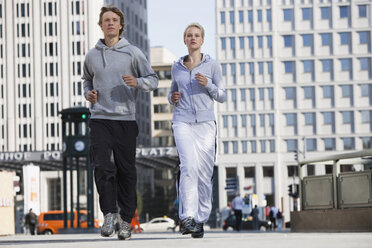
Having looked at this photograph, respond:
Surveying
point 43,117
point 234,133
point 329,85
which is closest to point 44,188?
point 43,117

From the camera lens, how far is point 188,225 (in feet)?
28.0

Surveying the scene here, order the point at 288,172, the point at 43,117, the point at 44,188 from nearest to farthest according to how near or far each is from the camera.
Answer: the point at 288,172 → the point at 44,188 → the point at 43,117

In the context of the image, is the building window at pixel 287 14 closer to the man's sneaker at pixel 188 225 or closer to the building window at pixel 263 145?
the building window at pixel 263 145

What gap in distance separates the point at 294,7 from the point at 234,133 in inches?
611

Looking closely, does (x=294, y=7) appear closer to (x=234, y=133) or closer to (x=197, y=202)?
(x=234, y=133)

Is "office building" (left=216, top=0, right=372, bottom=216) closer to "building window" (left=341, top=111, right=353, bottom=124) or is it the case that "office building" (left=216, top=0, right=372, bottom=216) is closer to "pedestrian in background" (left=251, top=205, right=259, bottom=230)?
"building window" (left=341, top=111, right=353, bottom=124)

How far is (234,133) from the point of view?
354 feet

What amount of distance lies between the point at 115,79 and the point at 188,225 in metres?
1.39

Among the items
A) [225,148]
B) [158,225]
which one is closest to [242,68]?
[225,148]

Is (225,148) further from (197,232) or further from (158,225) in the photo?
(197,232)

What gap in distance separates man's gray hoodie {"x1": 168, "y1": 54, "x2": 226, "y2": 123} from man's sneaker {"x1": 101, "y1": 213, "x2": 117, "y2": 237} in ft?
4.43

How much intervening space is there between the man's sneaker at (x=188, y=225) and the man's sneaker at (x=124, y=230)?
0.62m

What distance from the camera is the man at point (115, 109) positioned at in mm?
8219

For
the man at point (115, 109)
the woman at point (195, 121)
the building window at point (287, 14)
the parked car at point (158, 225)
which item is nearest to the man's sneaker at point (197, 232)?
the woman at point (195, 121)
